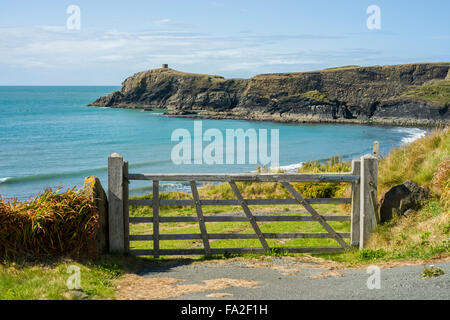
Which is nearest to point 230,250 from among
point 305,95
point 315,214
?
point 315,214

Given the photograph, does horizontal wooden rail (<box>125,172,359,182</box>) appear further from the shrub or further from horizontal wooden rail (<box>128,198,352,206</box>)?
the shrub

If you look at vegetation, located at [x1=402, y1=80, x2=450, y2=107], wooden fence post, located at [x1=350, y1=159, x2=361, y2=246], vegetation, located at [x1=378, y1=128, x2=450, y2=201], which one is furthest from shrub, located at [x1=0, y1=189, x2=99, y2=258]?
vegetation, located at [x1=402, y1=80, x2=450, y2=107]

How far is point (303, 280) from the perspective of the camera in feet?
22.9

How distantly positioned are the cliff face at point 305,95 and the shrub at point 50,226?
3439 inches

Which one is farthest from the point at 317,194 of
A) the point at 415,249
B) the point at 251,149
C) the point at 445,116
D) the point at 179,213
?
the point at 445,116

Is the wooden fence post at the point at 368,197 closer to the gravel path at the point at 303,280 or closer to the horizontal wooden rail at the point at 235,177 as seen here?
the horizontal wooden rail at the point at 235,177

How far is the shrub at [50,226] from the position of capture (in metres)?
7.34

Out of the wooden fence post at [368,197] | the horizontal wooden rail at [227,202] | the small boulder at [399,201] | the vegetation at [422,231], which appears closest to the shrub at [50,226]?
the horizontal wooden rail at [227,202]

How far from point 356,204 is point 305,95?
10395 centimetres

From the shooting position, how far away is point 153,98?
14288 centimetres

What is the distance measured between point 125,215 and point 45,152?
4351 cm

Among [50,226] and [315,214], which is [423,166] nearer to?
[315,214]
